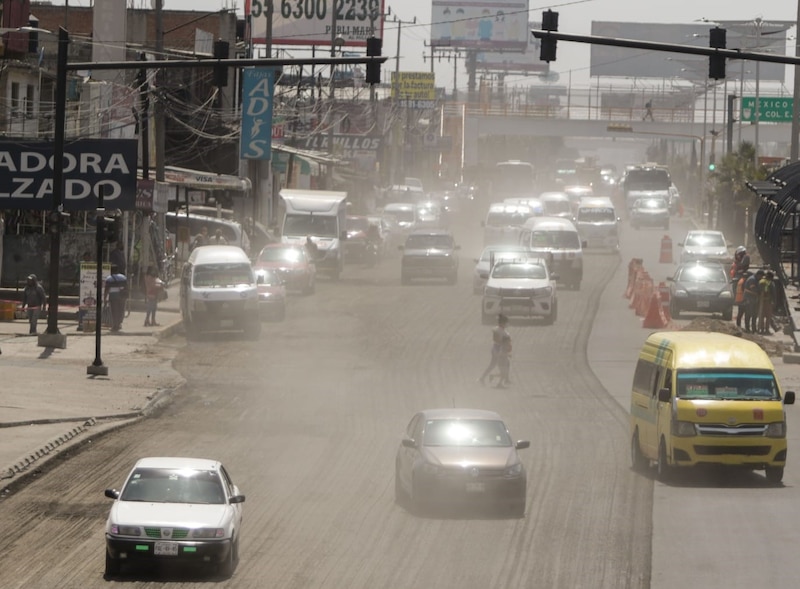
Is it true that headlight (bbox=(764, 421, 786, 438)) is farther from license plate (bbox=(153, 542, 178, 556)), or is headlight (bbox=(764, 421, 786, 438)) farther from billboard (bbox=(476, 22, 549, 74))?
billboard (bbox=(476, 22, 549, 74))

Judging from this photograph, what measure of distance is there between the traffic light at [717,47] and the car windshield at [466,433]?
643cm

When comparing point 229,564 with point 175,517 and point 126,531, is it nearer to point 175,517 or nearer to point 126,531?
point 175,517

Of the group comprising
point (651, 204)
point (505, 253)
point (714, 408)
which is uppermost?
point (651, 204)

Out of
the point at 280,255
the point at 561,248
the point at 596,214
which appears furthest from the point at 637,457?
the point at 596,214

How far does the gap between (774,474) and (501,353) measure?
1075 cm

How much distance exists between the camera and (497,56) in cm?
16500

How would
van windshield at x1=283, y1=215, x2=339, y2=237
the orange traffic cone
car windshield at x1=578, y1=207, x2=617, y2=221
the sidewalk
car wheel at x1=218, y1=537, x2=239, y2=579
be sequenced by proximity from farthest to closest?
1. car windshield at x1=578, y1=207, x2=617, y2=221
2. van windshield at x1=283, y1=215, x2=339, y2=237
3. the orange traffic cone
4. the sidewalk
5. car wheel at x1=218, y1=537, x2=239, y2=579

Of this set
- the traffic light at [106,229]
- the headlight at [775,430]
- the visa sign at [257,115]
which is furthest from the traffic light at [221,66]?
the visa sign at [257,115]

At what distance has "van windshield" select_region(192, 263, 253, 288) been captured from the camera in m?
39.8

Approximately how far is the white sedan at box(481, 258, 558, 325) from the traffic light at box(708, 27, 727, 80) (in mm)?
19266

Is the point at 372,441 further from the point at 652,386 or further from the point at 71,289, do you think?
the point at 71,289

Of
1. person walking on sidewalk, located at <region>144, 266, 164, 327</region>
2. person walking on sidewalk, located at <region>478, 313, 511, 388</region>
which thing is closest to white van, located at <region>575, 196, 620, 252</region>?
Result: person walking on sidewalk, located at <region>144, 266, 164, 327</region>

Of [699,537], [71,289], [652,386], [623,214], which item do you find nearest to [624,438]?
[652,386]

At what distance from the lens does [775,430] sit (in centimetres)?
2067
